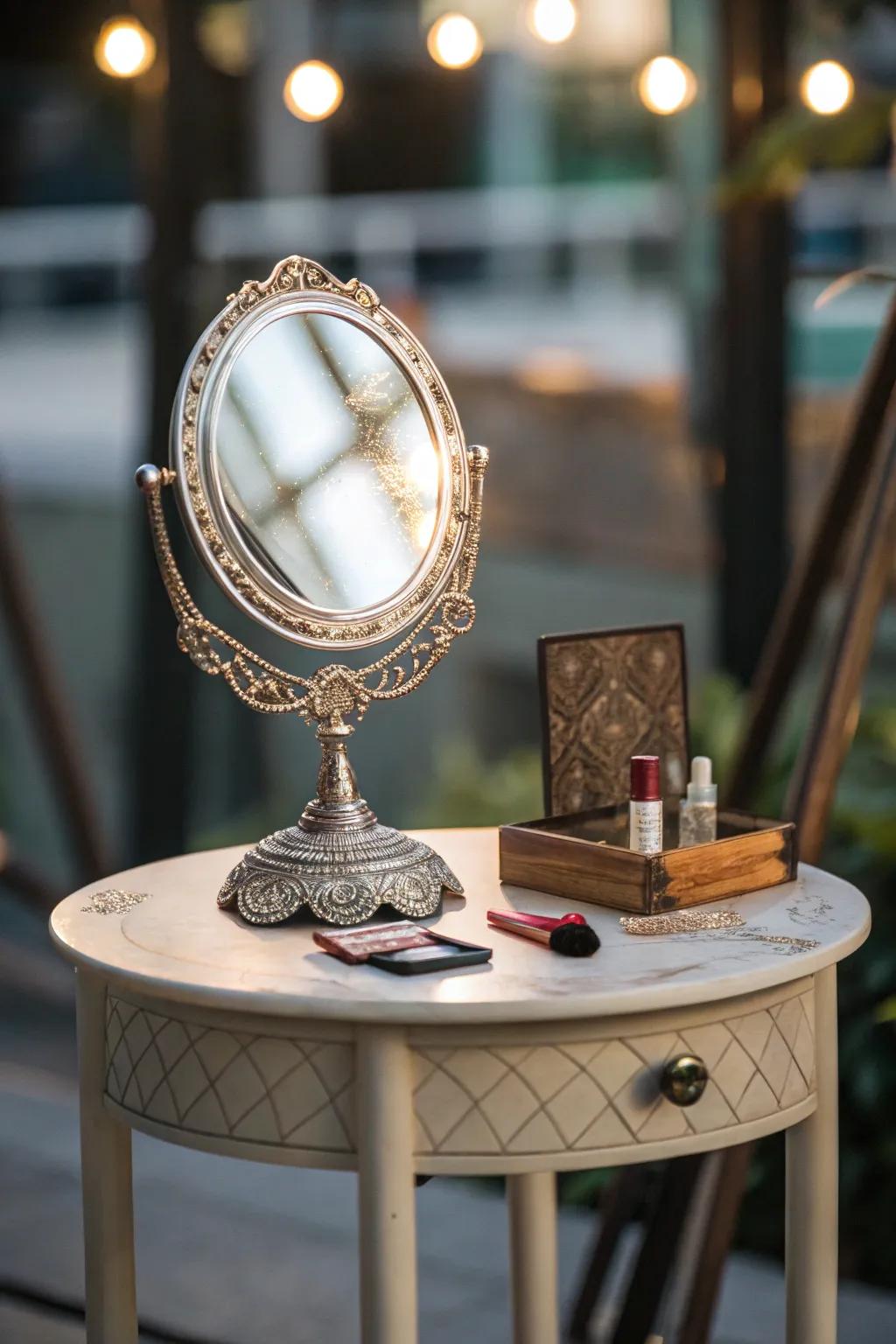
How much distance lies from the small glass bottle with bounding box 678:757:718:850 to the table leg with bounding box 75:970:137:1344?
696 millimetres

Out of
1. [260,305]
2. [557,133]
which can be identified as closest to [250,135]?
[557,133]

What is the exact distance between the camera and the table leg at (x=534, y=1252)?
230 cm

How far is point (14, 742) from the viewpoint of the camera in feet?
16.2

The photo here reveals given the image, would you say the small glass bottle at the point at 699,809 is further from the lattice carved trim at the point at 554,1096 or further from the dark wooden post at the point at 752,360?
the dark wooden post at the point at 752,360

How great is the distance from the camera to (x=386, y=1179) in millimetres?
1565

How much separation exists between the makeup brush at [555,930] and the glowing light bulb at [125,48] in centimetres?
284

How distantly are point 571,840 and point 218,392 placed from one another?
0.63 meters

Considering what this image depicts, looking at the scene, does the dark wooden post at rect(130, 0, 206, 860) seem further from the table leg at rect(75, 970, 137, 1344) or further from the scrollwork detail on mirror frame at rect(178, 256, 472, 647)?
the table leg at rect(75, 970, 137, 1344)

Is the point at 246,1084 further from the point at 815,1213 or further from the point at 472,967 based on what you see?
the point at 815,1213

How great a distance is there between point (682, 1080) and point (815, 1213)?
0.34m

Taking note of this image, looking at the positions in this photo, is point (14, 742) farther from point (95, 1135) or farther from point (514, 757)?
point (95, 1135)

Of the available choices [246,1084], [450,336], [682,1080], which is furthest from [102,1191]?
[450,336]

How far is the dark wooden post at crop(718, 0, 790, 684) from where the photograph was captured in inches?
155

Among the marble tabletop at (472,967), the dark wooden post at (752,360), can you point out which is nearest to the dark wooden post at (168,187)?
the dark wooden post at (752,360)
